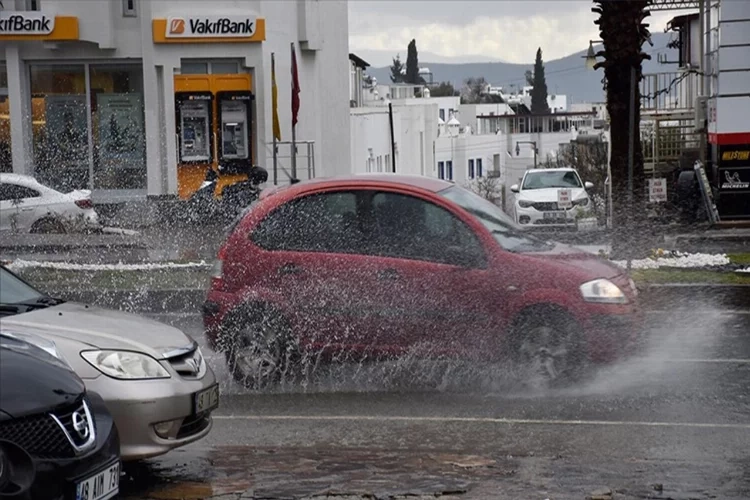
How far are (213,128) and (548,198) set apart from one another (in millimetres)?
9085

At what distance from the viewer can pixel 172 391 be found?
7.10 metres

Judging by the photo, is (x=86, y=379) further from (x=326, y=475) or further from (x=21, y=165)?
(x=21, y=165)

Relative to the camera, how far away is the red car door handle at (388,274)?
9977 mm

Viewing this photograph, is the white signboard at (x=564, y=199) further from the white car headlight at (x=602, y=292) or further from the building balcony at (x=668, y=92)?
the white car headlight at (x=602, y=292)

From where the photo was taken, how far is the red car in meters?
9.88

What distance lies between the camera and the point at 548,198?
3347 cm

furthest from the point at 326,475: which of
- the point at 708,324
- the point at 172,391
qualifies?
the point at 708,324

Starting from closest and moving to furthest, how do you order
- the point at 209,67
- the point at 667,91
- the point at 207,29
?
the point at 207,29 < the point at 209,67 < the point at 667,91

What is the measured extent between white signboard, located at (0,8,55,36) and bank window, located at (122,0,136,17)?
186 cm

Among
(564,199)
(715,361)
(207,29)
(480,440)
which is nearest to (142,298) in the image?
(715,361)

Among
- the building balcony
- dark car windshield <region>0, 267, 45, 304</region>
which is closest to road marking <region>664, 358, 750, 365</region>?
dark car windshield <region>0, 267, 45, 304</region>

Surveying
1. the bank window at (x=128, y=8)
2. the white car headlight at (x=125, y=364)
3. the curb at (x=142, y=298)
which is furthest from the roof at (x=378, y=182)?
the bank window at (x=128, y=8)

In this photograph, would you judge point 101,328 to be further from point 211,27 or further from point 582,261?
point 211,27

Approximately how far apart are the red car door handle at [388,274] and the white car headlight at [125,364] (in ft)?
10.3
